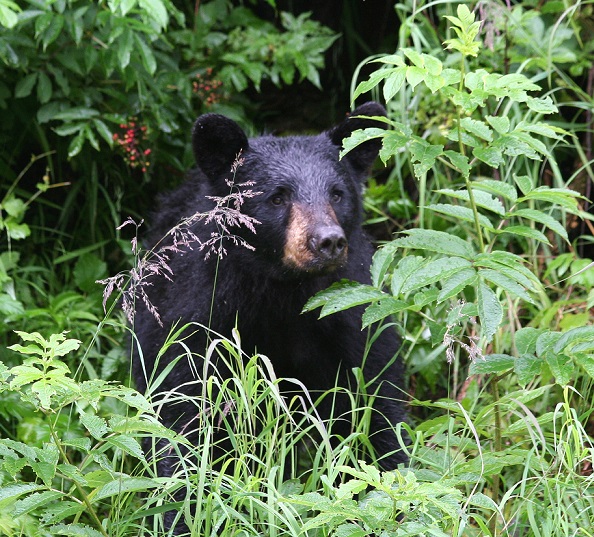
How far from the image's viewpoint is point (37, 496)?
2703 millimetres

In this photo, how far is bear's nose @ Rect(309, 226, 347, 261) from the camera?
382 centimetres

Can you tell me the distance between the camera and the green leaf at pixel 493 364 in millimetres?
3242

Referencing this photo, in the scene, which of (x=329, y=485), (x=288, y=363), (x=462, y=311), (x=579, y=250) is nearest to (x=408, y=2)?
(x=579, y=250)

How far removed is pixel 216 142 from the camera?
4.41m

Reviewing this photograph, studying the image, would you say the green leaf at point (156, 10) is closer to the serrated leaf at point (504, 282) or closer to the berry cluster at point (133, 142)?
the berry cluster at point (133, 142)

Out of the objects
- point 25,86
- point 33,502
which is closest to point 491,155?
point 33,502

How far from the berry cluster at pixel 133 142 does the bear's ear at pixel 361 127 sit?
54.9 inches

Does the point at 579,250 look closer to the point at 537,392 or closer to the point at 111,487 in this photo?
the point at 537,392

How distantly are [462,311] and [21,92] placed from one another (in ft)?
9.86

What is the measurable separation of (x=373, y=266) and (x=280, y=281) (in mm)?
779

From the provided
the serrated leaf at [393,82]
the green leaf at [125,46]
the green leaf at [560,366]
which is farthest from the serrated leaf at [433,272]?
the green leaf at [125,46]

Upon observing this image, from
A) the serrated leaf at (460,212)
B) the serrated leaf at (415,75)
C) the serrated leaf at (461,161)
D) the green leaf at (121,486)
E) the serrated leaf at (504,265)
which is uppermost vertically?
the serrated leaf at (415,75)

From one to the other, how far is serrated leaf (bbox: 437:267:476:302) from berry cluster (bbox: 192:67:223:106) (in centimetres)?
311

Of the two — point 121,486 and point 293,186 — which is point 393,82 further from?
point 121,486
